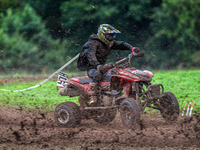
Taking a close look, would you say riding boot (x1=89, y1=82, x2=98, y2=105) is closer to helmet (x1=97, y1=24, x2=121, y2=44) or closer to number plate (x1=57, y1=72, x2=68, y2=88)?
number plate (x1=57, y1=72, x2=68, y2=88)

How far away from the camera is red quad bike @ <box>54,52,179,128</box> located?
7202 millimetres

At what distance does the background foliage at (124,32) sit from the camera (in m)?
22.5

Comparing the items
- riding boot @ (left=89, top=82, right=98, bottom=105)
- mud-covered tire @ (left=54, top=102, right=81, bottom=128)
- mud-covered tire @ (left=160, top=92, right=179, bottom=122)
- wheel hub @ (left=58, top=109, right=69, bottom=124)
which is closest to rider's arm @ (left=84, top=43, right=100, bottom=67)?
riding boot @ (left=89, top=82, right=98, bottom=105)

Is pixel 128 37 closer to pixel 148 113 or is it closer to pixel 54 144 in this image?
pixel 148 113

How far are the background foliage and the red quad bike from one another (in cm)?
1359

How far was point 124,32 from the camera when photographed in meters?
22.3

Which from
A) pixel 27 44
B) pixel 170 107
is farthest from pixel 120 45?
pixel 27 44

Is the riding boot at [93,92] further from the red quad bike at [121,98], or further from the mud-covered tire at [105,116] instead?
the mud-covered tire at [105,116]

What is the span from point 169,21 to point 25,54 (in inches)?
407

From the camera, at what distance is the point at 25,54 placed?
86.1ft

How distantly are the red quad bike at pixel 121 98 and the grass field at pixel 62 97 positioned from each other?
3075 mm

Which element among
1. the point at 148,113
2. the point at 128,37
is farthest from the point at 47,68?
the point at 148,113

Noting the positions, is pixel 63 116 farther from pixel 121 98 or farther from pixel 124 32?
pixel 124 32

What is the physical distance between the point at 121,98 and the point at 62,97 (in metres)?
6.16
